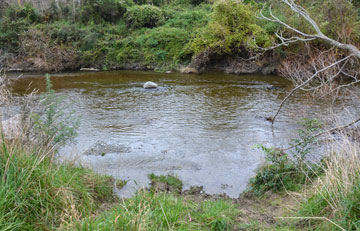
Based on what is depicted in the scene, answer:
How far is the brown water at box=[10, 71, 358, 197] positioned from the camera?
612cm

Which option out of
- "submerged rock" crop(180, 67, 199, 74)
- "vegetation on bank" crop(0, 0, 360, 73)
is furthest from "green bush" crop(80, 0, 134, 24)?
"submerged rock" crop(180, 67, 199, 74)

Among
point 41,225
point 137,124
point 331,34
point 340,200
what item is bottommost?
point 137,124

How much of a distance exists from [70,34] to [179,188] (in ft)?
62.1

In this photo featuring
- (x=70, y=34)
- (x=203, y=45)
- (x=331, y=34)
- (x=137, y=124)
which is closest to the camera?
(x=137, y=124)

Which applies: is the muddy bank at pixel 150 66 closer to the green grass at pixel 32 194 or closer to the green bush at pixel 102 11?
the green bush at pixel 102 11

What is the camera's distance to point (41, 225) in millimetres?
3078

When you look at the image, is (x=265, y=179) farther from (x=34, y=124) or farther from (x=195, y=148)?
(x=34, y=124)

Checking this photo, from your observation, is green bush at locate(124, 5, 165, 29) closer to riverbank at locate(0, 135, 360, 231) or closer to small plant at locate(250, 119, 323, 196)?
small plant at locate(250, 119, 323, 196)

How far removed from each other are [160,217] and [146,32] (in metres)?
20.5

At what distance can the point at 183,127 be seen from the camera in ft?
29.0

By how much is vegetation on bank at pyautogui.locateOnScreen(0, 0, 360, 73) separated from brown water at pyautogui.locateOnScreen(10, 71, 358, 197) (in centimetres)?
324

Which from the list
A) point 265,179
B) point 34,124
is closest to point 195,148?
point 265,179

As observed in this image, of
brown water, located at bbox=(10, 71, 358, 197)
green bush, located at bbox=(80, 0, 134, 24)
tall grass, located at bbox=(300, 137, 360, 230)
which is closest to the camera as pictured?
tall grass, located at bbox=(300, 137, 360, 230)

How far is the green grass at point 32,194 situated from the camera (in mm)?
2920
